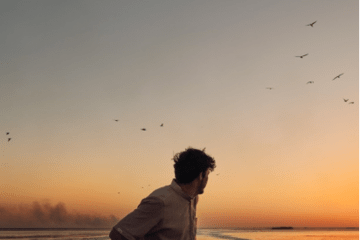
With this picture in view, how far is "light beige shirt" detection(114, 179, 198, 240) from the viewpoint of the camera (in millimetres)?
2869

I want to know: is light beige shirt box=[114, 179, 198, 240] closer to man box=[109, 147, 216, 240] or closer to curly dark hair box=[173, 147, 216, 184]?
man box=[109, 147, 216, 240]

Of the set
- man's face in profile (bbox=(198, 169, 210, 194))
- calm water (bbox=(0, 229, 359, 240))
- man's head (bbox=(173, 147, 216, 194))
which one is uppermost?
man's head (bbox=(173, 147, 216, 194))

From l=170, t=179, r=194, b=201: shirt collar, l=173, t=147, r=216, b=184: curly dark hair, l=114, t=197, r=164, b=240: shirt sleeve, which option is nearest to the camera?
l=114, t=197, r=164, b=240: shirt sleeve

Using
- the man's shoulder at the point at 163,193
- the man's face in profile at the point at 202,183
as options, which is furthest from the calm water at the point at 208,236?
the man's shoulder at the point at 163,193

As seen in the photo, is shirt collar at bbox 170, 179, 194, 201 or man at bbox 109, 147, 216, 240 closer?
man at bbox 109, 147, 216, 240

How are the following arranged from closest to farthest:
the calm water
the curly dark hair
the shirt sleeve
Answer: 1. the shirt sleeve
2. the curly dark hair
3. the calm water

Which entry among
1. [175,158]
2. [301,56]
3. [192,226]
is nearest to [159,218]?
[192,226]

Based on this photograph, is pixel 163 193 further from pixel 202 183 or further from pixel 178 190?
pixel 202 183

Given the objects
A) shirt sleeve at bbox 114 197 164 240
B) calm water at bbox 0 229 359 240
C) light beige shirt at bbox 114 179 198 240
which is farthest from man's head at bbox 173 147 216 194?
calm water at bbox 0 229 359 240

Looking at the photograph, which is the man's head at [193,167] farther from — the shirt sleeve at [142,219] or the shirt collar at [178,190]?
the shirt sleeve at [142,219]

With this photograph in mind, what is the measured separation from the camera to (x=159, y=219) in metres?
2.89

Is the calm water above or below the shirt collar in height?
below

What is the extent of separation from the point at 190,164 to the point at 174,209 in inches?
18.4

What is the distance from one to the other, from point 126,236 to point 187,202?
2.03 ft
